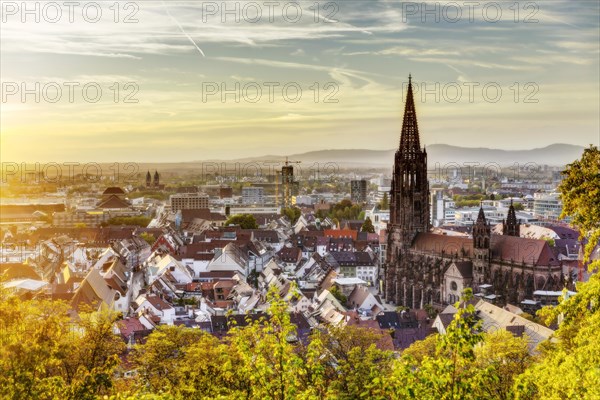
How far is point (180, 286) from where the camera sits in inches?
2889

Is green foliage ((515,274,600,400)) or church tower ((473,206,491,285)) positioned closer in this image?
green foliage ((515,274,600,400))

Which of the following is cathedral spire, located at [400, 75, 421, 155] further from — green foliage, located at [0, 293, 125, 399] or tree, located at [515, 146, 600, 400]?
green foliage, located at [0, 293, 125, 399]

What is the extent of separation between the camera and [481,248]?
226 ft

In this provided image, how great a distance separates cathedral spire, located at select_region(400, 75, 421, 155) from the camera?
80.9 m

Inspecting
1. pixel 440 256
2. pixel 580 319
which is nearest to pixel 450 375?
pixel 580 319

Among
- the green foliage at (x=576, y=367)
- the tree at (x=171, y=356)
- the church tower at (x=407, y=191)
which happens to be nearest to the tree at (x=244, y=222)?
the church tower at (x=407, y=191)

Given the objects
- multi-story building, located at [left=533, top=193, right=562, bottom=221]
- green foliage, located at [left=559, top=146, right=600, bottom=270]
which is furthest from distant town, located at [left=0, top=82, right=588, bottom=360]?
multi-story building, located at [left=533, top=193, right=562, bottom=221]

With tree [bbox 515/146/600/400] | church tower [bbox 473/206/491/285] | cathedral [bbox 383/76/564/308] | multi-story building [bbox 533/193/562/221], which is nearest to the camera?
tree [bbox 515/146/600/400]

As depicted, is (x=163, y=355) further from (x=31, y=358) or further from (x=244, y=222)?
(x=244, y=222)

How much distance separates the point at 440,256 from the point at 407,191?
1056cm

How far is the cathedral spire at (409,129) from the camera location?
80.9m

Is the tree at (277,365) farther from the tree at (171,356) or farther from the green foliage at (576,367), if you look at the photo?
the tree at (171,356)

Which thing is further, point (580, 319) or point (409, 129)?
point (409, 129)

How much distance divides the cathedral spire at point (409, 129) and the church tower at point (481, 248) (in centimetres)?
1638
